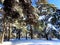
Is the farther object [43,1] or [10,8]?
[43,1]

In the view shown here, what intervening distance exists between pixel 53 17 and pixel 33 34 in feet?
12.6

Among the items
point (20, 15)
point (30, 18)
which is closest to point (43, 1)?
point (30, 18)

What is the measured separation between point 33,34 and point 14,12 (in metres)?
11.6

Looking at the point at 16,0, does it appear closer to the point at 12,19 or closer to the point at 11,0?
the point at 11,0

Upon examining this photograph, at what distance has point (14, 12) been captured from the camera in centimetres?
1152

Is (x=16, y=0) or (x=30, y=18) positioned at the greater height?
(x=16, y=0)

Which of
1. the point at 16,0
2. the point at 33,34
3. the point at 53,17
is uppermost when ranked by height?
the point at 16,0

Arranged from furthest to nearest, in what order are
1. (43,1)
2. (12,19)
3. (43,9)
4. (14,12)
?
(43,9) < (43,1) < (12,19) < (14,12)

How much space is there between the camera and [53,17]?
76.7ft

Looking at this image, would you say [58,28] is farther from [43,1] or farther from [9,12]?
[9,12]

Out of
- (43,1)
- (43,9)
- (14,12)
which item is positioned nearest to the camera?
(14,12)

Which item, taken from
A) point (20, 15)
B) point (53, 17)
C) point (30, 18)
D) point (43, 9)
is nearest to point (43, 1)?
point (30, 18)

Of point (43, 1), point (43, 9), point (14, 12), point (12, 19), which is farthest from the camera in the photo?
point (43, 9)

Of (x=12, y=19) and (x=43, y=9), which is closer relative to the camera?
(x=12, y=19)
